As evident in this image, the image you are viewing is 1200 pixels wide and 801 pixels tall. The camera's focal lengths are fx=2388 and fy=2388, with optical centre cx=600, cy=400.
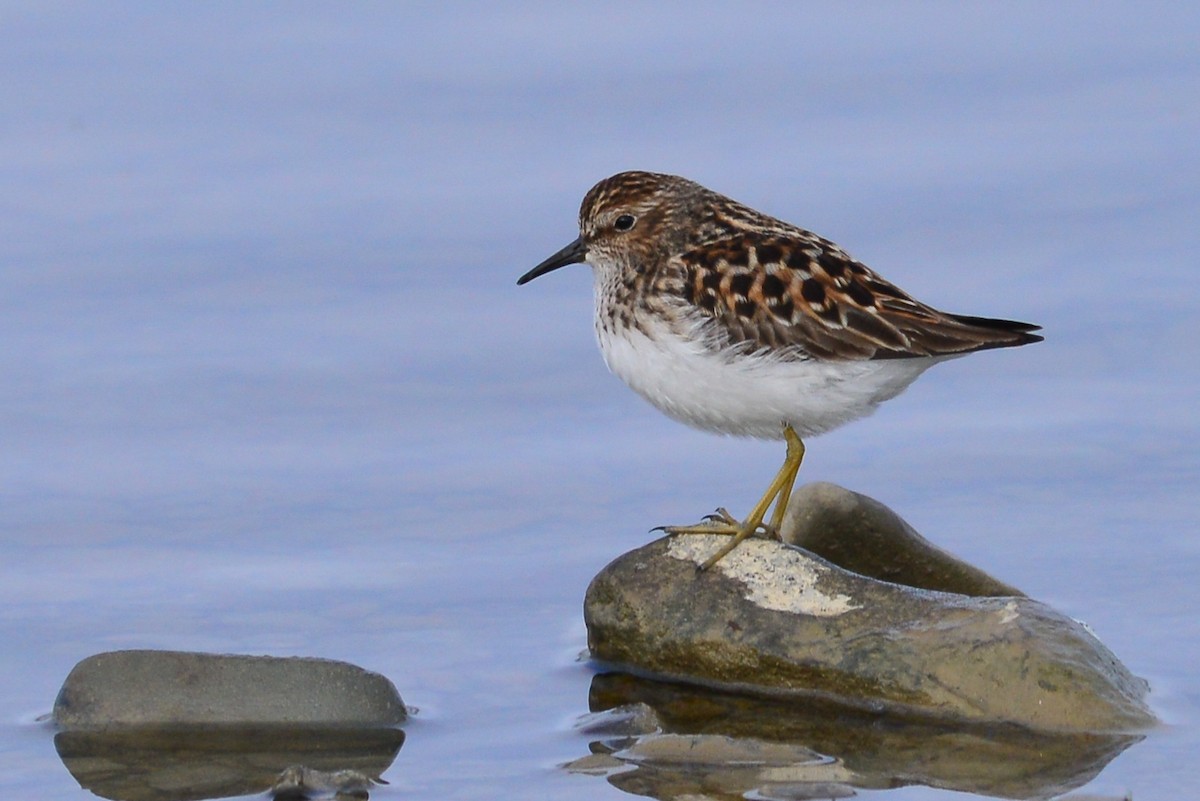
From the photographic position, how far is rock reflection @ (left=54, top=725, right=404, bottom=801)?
8156 millimetres

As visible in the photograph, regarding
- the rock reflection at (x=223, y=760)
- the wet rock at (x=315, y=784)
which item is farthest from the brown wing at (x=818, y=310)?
the wet rock at (x=315, y=784)

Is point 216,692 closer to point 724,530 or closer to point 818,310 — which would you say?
point 724,530

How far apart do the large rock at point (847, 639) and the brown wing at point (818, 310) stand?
33.5 inches

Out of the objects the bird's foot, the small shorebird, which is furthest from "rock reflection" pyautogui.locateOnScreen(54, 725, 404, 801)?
the small shorebird

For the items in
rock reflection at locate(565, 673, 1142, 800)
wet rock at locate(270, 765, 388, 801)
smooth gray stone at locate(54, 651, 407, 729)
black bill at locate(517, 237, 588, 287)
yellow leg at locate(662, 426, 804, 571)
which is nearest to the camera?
wet rock at locate(270, 765, 388, 801)

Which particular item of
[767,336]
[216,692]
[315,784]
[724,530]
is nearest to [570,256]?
[767,336]

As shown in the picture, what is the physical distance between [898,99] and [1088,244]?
1.79m

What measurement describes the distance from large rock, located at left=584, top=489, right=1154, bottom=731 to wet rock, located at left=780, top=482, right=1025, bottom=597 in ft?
1.86

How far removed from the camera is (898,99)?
1446 cm

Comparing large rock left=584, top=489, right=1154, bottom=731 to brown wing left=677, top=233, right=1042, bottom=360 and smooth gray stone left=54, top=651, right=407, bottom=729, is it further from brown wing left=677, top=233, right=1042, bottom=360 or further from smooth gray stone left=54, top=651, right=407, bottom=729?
smooth gray stone left=54, top=651, right=407, bottom=729

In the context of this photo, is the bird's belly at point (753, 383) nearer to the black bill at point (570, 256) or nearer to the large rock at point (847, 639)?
the large rock at point (847, 639)

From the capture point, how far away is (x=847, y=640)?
29.7ft

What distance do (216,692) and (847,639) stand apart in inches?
93.3

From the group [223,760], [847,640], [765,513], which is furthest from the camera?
[765,513]
